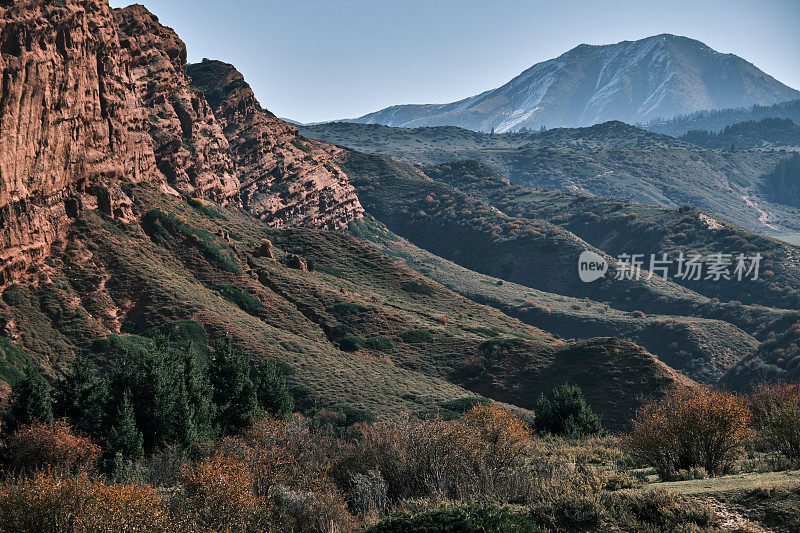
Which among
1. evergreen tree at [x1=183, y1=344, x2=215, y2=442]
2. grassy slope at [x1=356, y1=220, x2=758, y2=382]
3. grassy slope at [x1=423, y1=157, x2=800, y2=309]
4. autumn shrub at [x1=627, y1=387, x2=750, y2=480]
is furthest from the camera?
grassy slope at [x1=423, y1=157, x2=800, y2=309]

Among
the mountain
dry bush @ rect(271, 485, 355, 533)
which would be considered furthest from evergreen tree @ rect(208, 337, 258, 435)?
dry bush @ rect(271, 485, 355, 533)

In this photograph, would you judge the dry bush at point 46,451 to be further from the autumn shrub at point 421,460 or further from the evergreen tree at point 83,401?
the autumn shrub at point 421,460

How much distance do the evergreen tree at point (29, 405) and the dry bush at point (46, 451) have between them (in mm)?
1705

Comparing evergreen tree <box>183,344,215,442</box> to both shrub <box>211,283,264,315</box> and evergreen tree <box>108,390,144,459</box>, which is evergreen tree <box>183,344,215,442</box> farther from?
shrub <box>211,283,264,315</box>

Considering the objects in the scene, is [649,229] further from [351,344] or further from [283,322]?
[283,322]

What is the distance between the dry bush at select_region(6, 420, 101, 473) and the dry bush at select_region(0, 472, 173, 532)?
1269cm

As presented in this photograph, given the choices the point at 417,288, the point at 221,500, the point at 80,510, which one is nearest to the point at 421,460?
Answer: the point at 221,500

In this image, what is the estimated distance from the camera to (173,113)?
266 ft

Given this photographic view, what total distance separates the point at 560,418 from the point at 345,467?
20605mm

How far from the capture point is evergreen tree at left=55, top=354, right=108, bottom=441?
103 ft

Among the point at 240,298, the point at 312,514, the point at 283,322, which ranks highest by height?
the point at 312,514

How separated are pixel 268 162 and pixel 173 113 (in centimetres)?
2341

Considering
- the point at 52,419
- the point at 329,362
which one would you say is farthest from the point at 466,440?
the point at 329,362

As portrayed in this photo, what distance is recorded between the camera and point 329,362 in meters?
55.0
